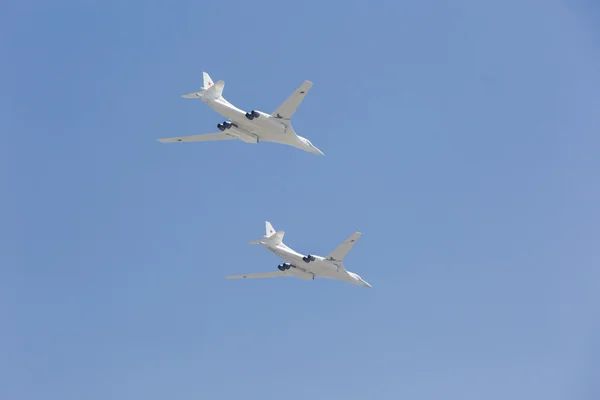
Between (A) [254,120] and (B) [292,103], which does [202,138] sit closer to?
(A) [254,120]

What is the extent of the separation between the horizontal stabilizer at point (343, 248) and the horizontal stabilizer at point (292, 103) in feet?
43.5

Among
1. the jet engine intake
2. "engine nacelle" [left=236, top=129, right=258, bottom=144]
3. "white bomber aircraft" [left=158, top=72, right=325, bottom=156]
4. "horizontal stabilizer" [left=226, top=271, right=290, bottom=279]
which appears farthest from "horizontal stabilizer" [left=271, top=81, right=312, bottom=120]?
"horizontal stabilizer" [left=226, top=271, right=290, bottom=279]

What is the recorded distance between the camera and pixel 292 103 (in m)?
73.6

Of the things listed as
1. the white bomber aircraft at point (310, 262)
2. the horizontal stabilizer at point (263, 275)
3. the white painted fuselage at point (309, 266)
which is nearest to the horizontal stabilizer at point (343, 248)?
the white bomber aircraft at point (310, 262)

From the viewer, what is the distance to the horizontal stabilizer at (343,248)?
8231 cm

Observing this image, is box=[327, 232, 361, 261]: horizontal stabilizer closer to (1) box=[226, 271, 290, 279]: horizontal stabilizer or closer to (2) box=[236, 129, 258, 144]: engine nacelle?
(1) box=[226, 271, 290, 279]: horizontal stabilizer

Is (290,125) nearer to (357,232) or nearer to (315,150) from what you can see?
(315,150)

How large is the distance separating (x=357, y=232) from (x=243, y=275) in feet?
41.2

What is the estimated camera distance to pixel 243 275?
290ft

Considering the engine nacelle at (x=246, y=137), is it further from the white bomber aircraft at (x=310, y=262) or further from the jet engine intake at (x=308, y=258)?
the jet engine intake at (x=308, y=258)

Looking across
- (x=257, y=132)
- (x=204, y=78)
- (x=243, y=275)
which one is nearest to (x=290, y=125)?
(x=257, y=132)

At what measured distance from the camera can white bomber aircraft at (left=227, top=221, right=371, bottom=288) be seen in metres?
82.5

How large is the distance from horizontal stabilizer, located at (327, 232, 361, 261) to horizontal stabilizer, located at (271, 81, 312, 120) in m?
13.2

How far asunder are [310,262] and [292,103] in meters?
15.7
